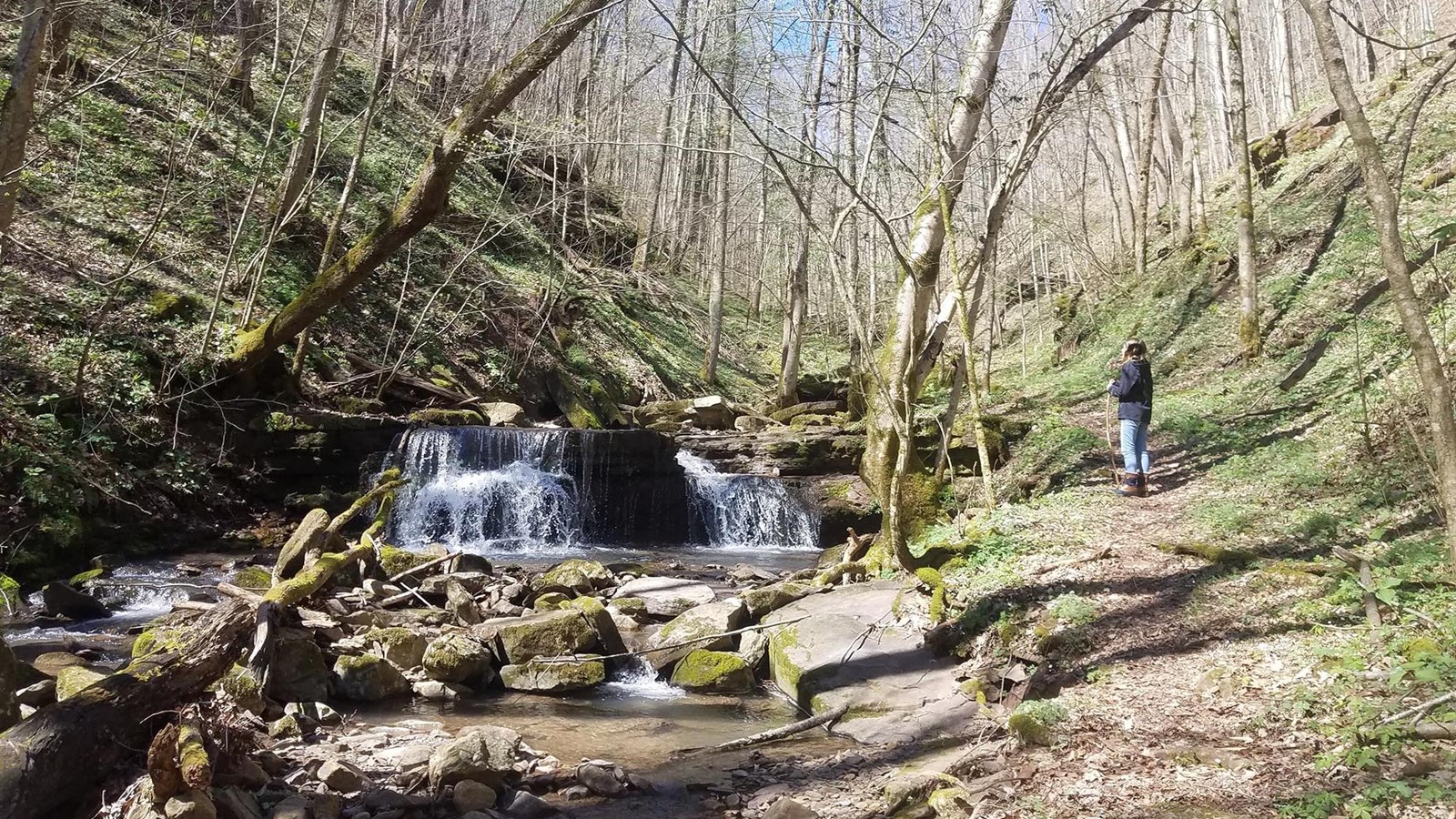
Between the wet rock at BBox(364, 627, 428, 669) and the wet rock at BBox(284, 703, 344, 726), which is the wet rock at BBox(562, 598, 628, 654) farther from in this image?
the wet rock at BBox(284, 703, 344, 726)

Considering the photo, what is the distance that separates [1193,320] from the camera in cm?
1719

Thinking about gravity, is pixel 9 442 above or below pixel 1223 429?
below

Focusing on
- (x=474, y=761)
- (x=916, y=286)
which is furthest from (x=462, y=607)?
(x=916, y=286)

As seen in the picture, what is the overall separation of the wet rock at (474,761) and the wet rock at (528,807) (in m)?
0.17

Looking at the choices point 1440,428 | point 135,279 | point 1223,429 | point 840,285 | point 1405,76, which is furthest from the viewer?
point 1405,76

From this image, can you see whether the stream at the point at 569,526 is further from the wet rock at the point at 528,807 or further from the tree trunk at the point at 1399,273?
the tree trunk at the point at 1399,273

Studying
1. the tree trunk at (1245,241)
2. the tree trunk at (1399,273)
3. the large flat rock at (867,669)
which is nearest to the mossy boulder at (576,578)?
the large flat rock at (867,669)

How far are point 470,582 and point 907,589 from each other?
14.6ft

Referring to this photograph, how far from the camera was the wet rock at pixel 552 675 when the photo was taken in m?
6.96

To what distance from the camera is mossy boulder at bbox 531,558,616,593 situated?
9148mm

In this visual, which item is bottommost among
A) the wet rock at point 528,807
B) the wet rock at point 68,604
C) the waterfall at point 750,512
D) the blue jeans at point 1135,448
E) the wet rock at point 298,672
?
the wet rock at point 528,807

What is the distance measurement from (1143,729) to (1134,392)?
5.00 meters

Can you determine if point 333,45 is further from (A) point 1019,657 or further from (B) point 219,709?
(A) point 1019,657

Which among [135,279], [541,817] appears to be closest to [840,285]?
[541,817]
